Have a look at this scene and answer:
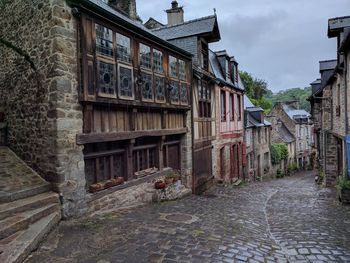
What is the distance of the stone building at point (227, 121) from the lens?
1517 cm

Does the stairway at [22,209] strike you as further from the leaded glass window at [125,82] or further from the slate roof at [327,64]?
the slate roof at [327,64]

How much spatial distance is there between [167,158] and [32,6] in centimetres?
638

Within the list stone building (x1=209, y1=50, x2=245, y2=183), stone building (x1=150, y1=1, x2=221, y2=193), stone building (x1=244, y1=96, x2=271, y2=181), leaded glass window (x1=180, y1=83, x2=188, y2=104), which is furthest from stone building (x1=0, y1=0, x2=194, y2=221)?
stone building (x1=244, y1=96, x2=271, y2=181)

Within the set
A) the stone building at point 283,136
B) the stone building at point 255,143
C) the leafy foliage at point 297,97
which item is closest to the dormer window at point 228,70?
the stone building at point 255,143

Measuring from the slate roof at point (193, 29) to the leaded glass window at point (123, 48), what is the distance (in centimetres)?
579

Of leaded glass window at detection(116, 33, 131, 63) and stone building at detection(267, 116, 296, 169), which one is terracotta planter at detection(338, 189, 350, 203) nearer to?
leaded glass window at detection(116, 33, 131, 63)

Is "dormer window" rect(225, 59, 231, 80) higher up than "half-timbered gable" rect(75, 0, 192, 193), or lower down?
higher up

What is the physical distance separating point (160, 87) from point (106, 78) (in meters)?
2.61

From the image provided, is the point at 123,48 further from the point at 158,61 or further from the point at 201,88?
the point at 201,88

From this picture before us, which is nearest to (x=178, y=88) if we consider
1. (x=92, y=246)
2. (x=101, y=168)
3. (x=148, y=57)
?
(x=148, y=57)

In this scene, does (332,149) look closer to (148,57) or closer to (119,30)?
(148,57)

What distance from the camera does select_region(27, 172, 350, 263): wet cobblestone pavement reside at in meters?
4.93

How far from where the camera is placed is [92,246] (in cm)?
514

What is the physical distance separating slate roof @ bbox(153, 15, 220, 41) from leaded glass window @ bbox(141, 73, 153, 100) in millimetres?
5226
